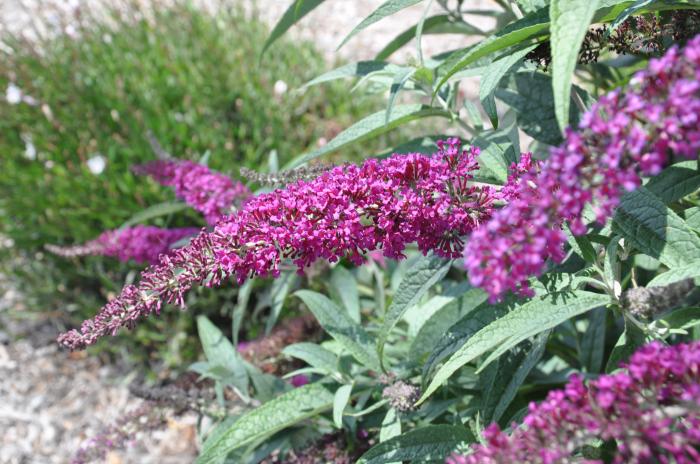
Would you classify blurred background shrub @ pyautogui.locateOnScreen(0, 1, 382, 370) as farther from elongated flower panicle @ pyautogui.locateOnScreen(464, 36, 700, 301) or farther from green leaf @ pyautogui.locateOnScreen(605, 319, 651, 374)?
elongated flower panicle @ pyautogui.locateOnScreen(464, 36, 700, 301)

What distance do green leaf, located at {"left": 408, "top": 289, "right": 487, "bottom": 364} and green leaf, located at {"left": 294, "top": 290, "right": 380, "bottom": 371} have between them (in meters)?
0.14

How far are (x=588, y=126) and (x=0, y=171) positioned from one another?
481 centimetres

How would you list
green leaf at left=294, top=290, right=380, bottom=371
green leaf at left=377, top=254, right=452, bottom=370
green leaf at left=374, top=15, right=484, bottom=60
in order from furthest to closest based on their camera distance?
green leaf at left=374, top=15, right=484, bottom=60
green leaf at left=294, top=290, right=380, bottom=371
green leaf at left=377, top=254, right=452, bottom=370

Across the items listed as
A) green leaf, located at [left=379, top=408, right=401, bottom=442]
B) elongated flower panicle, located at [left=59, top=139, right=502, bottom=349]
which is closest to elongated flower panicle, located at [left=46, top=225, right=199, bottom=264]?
green leaf, located at [left=379, top=408, right=401, bottom=442]

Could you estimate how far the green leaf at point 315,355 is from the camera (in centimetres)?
215

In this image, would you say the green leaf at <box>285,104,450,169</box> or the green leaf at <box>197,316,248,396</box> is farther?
the green leaf at <box>197,316,248,396</box>

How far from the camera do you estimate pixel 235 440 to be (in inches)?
73.6

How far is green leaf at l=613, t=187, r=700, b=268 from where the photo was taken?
4.73ft

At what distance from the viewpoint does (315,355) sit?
2.19m

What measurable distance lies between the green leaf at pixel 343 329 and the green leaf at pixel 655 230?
0.89 metres

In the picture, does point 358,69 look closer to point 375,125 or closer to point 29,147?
point 375,125

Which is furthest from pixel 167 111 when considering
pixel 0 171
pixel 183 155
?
pixel 0 171

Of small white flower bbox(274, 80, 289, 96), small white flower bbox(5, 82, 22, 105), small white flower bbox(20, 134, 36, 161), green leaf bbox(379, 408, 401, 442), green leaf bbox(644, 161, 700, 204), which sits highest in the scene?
small white flower bbox(5, 82, 22, 105)

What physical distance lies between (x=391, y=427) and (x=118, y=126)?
3.78m
